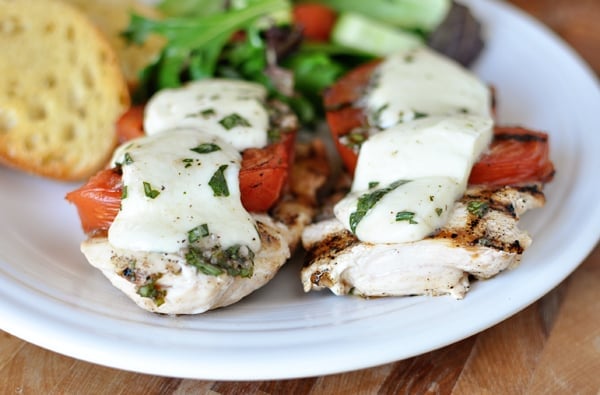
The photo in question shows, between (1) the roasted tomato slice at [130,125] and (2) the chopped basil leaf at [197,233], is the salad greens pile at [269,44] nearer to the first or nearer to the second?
(1) the roasted tomato slice at [130,125]

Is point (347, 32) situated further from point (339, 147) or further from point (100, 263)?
point (100, 263)

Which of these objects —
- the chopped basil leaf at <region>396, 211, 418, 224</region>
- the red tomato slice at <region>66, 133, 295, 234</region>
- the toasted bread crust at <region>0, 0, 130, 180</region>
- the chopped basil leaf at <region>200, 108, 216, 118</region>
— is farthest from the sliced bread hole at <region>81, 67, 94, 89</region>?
the chopped basil leaf at <region>396, 211, 418, 224</region>

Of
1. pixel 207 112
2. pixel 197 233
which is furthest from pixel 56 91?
pixel 197 233

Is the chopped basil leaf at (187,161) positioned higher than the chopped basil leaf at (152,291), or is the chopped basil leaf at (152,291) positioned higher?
the chopped basil leaf at (187,161)

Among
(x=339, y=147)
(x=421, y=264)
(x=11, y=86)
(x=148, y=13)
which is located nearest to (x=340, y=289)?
(x=421, y=264)

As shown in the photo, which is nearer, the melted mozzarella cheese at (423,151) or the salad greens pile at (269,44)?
the melted mozzarella cheese at (423,151)

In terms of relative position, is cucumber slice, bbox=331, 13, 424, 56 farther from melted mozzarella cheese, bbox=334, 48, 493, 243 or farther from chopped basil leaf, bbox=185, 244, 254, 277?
chopped basil leaf, bbox=185, 244, 254, 277

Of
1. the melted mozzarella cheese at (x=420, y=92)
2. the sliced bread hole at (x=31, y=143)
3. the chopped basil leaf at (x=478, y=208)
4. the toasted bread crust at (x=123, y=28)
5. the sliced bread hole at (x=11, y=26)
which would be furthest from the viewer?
the toasted bread crust at (x=123, y=28)

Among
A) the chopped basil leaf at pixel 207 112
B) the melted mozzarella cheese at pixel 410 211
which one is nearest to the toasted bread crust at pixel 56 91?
the chopped basil leaf at pixel 207 112
